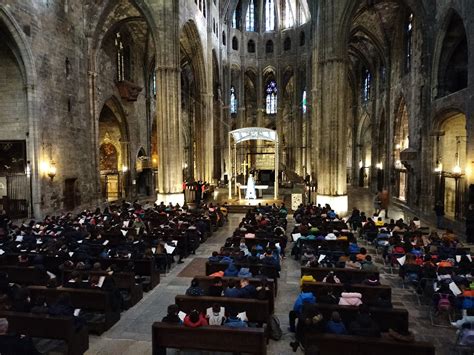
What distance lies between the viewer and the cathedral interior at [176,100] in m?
20.0

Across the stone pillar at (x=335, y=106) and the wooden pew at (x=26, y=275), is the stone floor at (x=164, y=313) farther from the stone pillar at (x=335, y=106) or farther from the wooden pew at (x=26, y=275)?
the stone pillar at (x=335, y=106)

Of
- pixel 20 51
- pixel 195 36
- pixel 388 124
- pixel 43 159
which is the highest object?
pixel 195 36

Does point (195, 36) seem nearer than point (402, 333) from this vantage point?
No

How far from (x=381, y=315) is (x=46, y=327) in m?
6.15

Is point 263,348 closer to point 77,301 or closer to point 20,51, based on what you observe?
point 77,301

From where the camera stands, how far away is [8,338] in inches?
199

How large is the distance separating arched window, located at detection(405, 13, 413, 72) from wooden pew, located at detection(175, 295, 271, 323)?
26.0m

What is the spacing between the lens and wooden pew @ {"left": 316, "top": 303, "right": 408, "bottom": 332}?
20.7 feet

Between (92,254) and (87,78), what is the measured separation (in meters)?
19.2

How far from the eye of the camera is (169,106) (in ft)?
83.9

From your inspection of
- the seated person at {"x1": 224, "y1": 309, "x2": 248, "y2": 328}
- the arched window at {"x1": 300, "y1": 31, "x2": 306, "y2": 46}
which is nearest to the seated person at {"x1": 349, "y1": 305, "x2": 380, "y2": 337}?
the seated person at {"x1": 224, "y1": 309, "x2": 248, "y2": 328}

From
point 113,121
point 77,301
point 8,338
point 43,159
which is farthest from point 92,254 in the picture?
point 113,121

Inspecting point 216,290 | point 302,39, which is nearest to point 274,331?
Answer: point 216,290

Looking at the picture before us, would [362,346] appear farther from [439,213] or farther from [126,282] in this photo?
[439,213]
